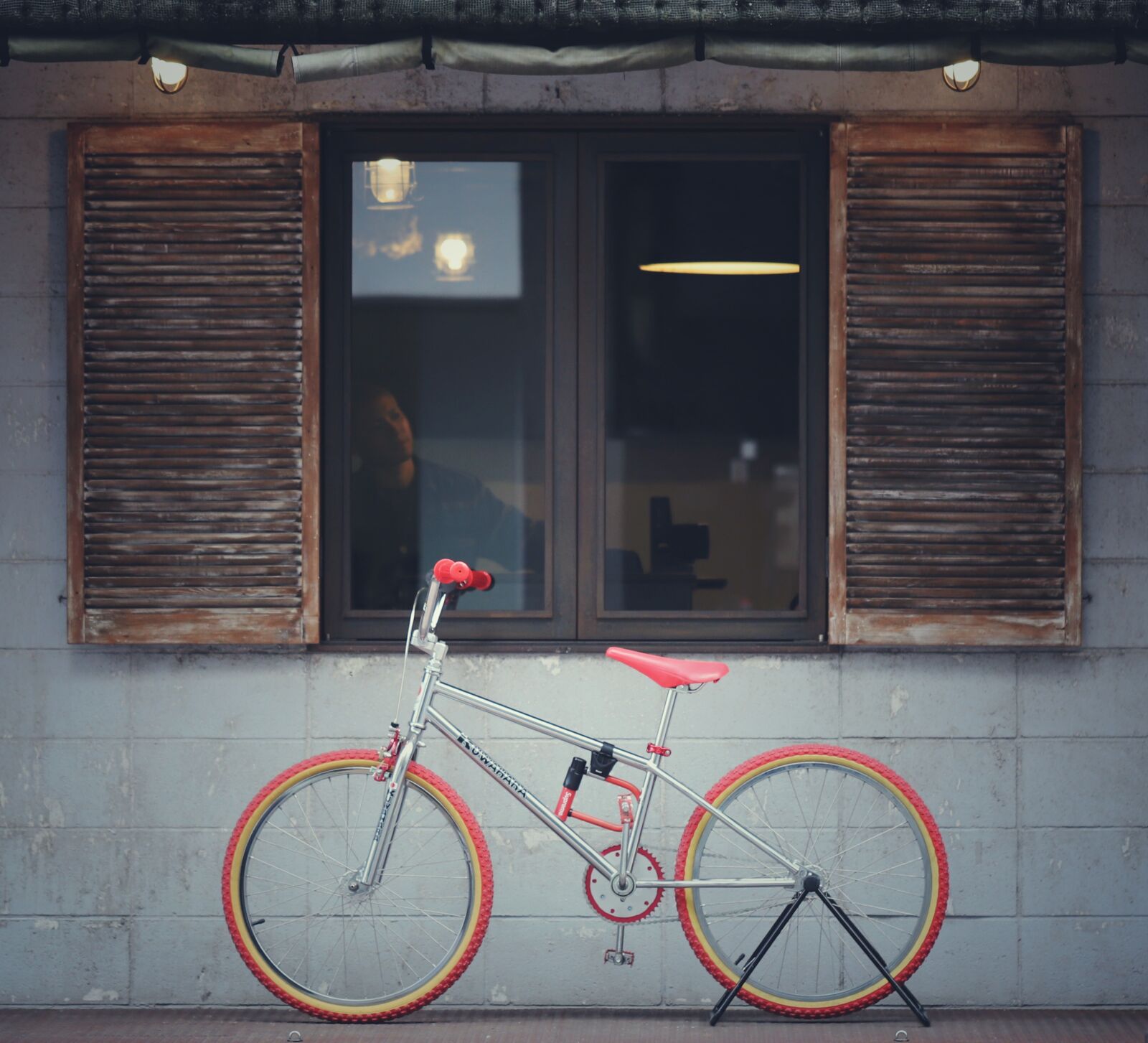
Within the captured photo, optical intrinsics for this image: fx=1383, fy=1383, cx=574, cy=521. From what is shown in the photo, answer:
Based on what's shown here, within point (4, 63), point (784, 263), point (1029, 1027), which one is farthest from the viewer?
point (784, 263)

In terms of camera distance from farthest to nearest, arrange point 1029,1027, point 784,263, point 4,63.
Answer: point 784,263 → point 1029,1027 → point 4,63

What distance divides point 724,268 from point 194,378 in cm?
203

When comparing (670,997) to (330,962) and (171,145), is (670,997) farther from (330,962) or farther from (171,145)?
(171,145)

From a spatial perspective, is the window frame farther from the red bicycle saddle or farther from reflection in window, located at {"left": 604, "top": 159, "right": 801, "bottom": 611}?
the red bicycle saddle

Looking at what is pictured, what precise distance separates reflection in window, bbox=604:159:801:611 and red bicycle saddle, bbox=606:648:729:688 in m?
0.85

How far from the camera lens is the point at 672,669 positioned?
436cm

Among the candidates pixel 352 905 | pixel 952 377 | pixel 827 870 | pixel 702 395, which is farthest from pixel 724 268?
pixel 352 905

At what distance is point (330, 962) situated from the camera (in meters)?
5.10

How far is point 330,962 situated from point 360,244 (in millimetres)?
2696

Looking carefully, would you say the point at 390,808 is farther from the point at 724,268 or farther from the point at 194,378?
the point at 724,268

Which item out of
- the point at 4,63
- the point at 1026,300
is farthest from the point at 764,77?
the point at 4,63

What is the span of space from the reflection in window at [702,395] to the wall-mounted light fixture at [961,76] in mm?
620

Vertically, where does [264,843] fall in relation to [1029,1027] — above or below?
above

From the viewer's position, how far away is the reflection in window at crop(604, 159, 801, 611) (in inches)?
207
